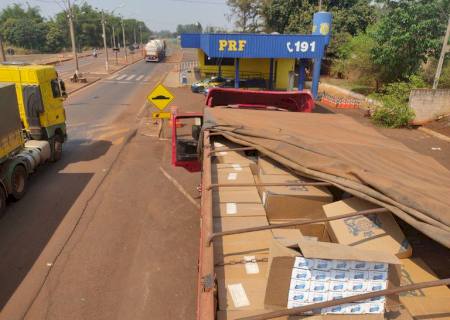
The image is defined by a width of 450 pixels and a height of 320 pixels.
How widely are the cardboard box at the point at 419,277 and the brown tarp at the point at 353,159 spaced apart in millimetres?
650

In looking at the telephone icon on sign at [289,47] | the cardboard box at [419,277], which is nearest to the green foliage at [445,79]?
the telephone icon on sign at [289,47]

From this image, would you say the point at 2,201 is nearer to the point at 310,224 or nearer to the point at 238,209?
the point at 238,209

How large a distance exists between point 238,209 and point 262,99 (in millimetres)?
7668

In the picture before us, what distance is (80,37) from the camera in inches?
4473

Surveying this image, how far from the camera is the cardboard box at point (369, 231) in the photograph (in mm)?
3943

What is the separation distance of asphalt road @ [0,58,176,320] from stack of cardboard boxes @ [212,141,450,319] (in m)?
3.39

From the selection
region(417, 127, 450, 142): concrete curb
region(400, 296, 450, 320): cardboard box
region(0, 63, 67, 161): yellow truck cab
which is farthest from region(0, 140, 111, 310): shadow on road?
region(417, 127, 450, 142): concrete curb

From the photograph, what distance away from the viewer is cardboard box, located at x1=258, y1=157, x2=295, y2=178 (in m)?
5.73

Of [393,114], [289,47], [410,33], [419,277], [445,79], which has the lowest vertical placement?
[393,114]

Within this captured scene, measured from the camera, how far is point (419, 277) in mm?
3807

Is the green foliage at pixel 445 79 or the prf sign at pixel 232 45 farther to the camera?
the prf sign at pixel 232 45

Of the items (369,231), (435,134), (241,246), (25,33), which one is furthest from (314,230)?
(25,33)

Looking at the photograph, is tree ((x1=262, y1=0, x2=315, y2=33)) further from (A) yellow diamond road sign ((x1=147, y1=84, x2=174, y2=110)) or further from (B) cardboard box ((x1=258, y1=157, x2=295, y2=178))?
(B) cardboard box ((x1=258, y1=157, x2=295, y2=178))

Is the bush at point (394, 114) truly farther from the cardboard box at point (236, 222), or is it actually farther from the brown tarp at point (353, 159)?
the cardboard box at point (236, 222)
